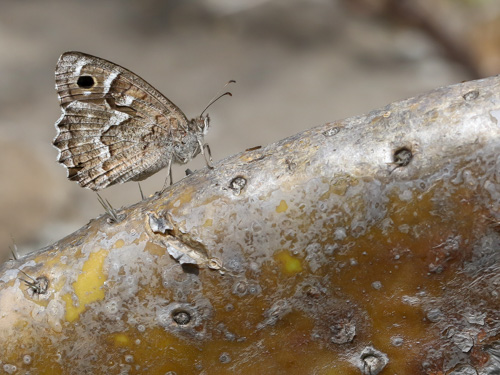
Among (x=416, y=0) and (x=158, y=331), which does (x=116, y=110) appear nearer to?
(x=158, y=331)

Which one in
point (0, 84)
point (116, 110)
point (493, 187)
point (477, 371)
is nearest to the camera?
point (493, 187)

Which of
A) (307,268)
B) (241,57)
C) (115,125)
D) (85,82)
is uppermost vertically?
(241,57)

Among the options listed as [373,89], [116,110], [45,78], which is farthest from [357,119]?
[45,78]

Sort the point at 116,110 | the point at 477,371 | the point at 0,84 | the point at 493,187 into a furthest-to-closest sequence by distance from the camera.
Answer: the point at 0,84
the point at 116,110
the point at 477,371
the point at 493,187

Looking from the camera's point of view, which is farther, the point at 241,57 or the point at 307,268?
the point at 241,57

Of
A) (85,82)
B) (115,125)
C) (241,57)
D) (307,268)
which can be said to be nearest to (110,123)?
(115,125)

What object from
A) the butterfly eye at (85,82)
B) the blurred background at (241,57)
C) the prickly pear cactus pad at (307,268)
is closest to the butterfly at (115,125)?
the butterfly eye at (85,82)

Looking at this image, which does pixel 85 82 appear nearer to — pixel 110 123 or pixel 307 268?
pixel 110 123

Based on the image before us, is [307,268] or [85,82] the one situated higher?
[85,82]
